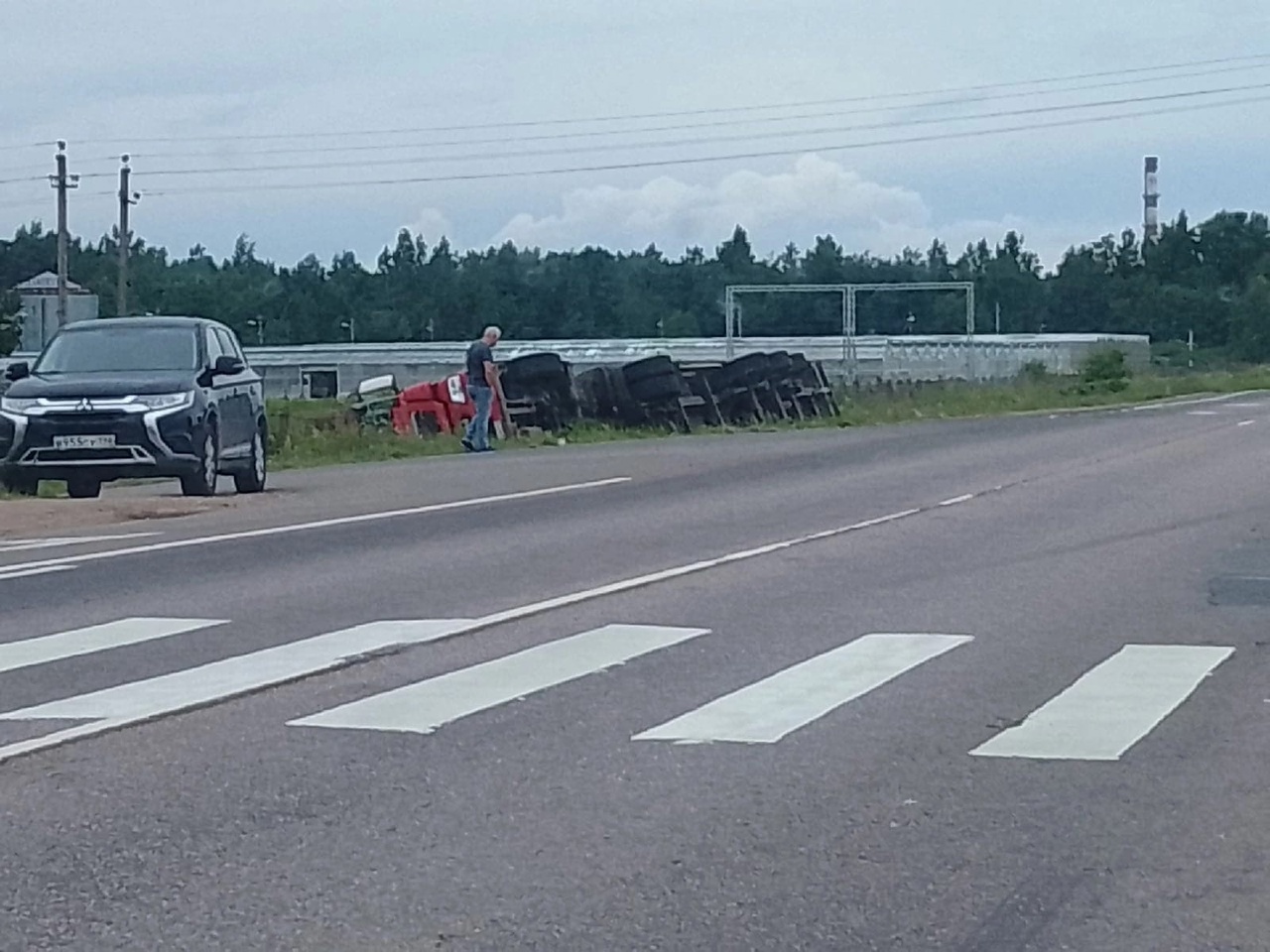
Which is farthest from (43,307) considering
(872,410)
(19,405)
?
(19,405)

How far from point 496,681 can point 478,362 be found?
21313mm

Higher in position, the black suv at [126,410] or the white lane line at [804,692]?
the black suv at [126,410]

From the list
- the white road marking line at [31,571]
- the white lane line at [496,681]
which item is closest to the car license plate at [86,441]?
the white road marking line at [31,571]

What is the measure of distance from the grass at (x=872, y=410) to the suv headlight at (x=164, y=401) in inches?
72.5

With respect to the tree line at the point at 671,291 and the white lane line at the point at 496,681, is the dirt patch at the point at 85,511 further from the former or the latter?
the tree line at the point at 671,291

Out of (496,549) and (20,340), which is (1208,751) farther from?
(20,340)

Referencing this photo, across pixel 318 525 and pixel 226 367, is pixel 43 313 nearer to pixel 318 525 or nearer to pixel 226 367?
pixel 226 367

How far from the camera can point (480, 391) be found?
102 ft

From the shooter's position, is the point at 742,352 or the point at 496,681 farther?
the point at 742,352

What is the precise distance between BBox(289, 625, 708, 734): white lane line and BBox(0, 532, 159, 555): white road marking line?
608 centimetres

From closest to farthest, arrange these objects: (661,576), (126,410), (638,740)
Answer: (638,740) < (661,576) < (126,410)

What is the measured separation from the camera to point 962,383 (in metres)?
59.6

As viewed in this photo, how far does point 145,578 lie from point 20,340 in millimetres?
67720

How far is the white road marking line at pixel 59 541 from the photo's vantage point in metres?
16.2
